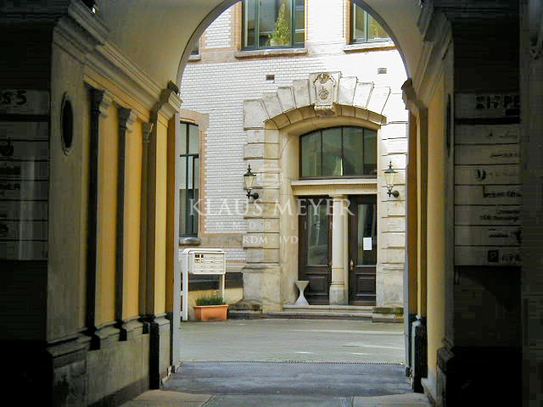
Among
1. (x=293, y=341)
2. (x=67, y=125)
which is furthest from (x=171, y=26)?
(x=293, y=341)

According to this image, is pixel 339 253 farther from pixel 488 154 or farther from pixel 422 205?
pixel 488 154

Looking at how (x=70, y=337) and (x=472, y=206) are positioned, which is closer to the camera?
(x=472, y=206)

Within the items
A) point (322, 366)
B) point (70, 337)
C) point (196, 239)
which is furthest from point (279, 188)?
point (70, 337)

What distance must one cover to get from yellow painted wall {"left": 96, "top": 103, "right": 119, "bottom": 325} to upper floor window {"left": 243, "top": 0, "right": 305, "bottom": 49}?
13.7m

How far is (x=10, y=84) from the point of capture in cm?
659

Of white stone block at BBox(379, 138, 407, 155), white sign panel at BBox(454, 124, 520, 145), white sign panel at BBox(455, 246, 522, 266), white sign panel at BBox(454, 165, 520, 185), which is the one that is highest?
white stone block at BBox(379, 138, 407, 155)

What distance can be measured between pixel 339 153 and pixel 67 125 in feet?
50.7

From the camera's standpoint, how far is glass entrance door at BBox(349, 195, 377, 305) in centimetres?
2183

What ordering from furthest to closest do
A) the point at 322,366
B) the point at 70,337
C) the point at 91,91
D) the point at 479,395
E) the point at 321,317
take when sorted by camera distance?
1. the point at 321,317
2. the point at 322,366
3. the point at 91,91
4. the point at 70,337
5. the point at 479,395

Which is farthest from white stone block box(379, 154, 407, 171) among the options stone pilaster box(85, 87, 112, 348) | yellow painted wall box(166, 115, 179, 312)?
stone pilaster box(85, 87, 112, 348)

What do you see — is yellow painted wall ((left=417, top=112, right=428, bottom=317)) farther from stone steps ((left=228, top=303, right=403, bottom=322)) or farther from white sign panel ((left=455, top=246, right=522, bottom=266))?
stone steps ((left=228, top=303, right=403, bottom=322))

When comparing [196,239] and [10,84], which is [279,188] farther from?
[10,84]

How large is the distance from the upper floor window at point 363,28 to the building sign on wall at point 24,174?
15.6 meters

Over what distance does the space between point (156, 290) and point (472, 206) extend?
184 inches
